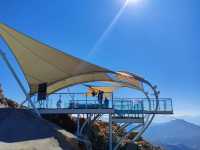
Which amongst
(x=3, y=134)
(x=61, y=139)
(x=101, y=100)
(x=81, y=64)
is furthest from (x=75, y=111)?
(x=3, y=134)

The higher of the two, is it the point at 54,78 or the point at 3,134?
the point at 54,78

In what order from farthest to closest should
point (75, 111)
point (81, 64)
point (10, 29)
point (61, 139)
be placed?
point (75, 111)
point (81, 64)
point (10, 29)
point (61, 139)

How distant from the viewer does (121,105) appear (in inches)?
1148

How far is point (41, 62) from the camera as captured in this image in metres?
25.5

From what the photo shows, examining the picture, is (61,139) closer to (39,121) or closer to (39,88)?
(39,121)

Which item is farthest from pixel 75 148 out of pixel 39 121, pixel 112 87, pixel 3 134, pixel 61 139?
pixel 112 87

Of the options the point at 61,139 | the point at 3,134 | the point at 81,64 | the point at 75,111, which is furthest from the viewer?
the point at 75,111

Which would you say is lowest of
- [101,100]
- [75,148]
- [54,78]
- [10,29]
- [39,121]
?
[75,148]

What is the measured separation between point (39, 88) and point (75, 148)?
30.8 ft

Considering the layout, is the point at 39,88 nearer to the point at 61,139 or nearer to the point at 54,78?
the point at 54,78

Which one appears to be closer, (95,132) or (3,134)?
(3,134)

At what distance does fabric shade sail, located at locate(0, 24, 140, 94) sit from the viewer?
23342 mm

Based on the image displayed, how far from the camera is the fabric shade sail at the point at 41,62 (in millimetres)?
23342

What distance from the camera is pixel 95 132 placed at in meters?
34.8
